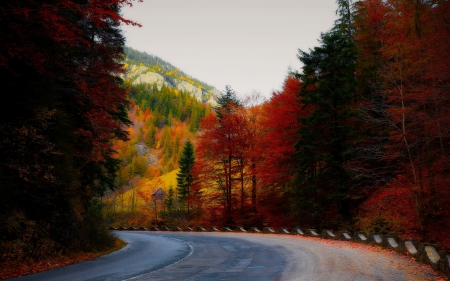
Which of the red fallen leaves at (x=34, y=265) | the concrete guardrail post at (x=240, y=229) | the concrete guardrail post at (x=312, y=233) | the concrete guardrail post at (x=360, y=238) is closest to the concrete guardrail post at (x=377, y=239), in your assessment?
the concrete guardrail post at (x=360, y=238)

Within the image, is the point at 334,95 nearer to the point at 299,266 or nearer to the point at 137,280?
the point at 299,266

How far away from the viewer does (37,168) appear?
1223 centimetres

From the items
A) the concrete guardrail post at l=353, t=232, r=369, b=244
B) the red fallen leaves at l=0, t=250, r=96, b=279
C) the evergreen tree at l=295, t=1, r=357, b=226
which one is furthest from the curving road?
the evergreen tree at l=295, t=1, r=357, b=226

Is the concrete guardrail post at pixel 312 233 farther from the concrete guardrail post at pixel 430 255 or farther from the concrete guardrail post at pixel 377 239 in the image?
the concrete guardrail post at pixel 430 255

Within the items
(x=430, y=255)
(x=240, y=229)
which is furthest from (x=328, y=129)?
(x=430, y=255)

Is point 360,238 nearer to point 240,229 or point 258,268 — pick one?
point 258,268

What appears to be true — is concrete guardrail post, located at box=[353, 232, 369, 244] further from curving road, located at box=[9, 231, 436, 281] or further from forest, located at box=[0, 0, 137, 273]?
forest, located at box=[0, 0, 137, 273]

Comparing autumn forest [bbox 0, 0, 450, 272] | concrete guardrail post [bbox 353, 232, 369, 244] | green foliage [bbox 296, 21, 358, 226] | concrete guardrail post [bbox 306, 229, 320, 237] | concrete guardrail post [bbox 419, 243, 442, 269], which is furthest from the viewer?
green foliage [bbox 296, 21, 358, 226]

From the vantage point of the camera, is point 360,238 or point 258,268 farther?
point 360,238

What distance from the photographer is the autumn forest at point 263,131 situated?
40.3ft

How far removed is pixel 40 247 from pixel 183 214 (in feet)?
147

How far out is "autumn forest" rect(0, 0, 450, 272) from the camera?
12.3 metres

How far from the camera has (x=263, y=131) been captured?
36.7 m

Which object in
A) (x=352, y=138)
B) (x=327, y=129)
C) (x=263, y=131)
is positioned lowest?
(x=352, y=138)
